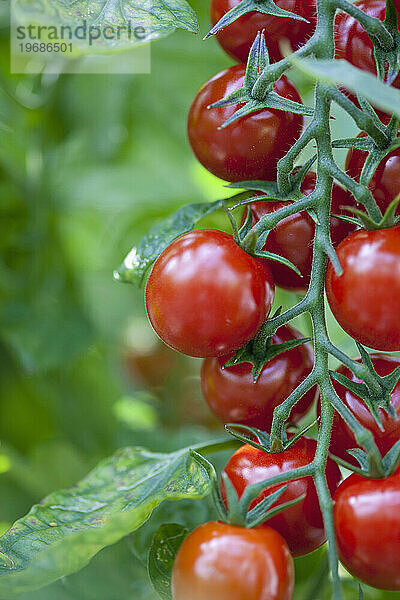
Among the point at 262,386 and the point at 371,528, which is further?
the point at 262,386

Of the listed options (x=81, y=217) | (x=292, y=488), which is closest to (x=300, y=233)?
(x=292, y=488)

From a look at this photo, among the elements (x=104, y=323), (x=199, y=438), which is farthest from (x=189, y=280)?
(x=104, y=323)

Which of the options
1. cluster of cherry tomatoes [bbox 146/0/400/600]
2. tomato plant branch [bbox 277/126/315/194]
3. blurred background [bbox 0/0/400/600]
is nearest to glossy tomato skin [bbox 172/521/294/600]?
cluster of cherry tomatoes [bbox 146/0/400/600]

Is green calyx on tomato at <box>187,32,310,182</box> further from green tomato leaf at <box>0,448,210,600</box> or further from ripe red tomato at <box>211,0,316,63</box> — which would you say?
green tomato leaf at <box>0,448,210,600</box>

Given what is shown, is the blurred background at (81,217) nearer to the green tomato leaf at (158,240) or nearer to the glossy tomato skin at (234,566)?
the green tomato leaf at (158,240)

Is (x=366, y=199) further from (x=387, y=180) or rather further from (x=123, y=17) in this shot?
(x=123, y=17)

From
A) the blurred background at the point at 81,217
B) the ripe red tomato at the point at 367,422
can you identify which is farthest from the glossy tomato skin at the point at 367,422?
the blurred background at the point at 81,217

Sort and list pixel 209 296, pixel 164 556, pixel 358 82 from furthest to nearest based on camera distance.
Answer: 1. pixel 164 556
2. pixel 209 296
3. pixel 358 82
